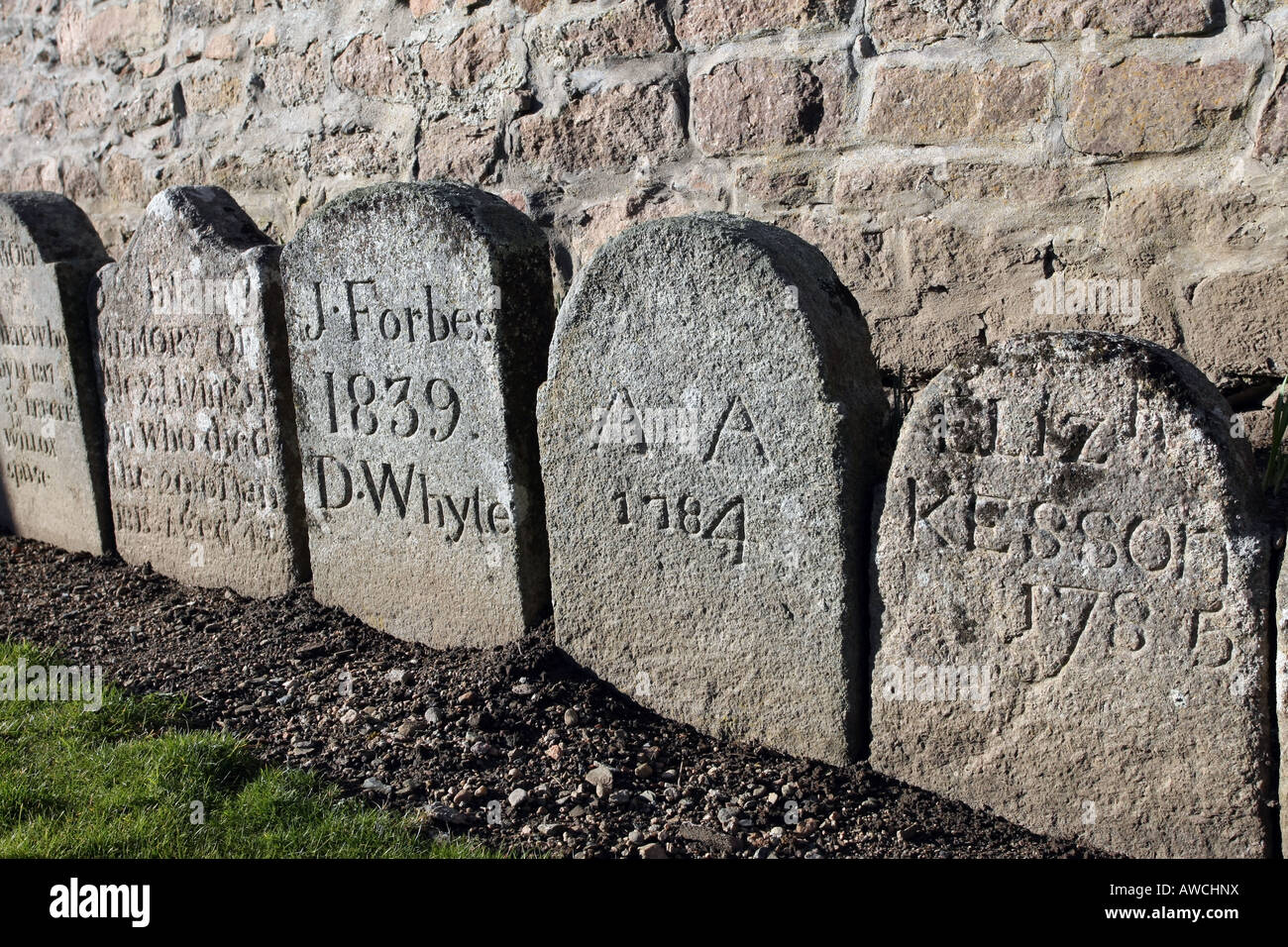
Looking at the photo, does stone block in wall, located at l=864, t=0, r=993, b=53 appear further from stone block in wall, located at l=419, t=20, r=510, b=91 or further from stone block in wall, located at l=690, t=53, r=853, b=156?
stone block in wall, located at l=419, t=20, r=510, b=91

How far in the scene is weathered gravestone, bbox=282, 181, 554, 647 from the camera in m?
3.01

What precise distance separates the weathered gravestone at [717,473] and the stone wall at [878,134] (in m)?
0.69

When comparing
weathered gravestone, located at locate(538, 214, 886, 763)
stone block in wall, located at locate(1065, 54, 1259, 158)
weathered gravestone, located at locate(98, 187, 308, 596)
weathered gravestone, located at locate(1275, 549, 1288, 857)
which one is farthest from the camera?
weathered gravestone, located at locate(98, 187, 308, 596)

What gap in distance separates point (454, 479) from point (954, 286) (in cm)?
141

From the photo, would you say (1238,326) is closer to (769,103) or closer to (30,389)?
(769,103)

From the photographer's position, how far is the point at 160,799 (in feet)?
8.30

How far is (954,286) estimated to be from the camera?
3178 mm

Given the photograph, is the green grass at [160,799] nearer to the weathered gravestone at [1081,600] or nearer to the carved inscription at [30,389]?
the weathered gravestone at [1081,600]

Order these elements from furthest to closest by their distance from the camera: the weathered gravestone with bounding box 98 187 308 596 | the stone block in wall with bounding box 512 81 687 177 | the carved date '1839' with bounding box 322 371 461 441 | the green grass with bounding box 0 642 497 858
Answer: the stone block in wall with bounding box 512 81 687 177, the weathered gravestone with bounding box 98 187 308 596, the carved date '1839' with bounding box 322 371 461 441, the green grass with bounding box 0 642 497 858

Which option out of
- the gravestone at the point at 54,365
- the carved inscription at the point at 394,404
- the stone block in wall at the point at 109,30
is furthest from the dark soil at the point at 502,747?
the stone block in wall at the point at 109,30

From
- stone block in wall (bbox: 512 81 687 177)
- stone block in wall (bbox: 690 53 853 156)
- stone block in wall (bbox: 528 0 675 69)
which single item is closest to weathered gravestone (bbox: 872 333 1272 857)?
stone block in wall (bbox: 690 53 853 156)

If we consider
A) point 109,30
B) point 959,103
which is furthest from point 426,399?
point 109,30

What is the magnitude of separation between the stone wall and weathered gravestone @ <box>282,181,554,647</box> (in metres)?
0.77

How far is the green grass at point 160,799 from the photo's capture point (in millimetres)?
2346
